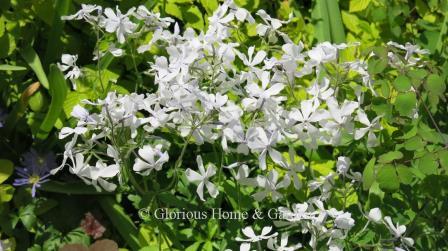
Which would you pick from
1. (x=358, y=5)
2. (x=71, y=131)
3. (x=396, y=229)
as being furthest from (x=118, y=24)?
(x=358, y=5)

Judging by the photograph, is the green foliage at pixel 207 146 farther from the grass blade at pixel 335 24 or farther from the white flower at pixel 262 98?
the white flower at pixel 262 98

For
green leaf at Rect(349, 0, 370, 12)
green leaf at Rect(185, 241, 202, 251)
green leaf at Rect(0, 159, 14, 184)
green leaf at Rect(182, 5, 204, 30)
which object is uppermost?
green leaf at Rect(182, 5, 204, 30)

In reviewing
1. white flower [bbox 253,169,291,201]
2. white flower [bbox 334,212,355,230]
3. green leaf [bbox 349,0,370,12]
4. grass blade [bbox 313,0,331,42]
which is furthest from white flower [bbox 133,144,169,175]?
green leaf [bbox 349,0,370,12]

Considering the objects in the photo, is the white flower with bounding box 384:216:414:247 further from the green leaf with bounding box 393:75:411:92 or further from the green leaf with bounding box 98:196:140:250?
the green leaf with bounding box 98:196:140:250

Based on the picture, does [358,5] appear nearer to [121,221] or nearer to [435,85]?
[435,85]

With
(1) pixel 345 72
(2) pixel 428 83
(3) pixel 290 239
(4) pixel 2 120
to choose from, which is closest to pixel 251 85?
(1) pixel 345 72

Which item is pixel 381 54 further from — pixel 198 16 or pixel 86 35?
pixel 86 35

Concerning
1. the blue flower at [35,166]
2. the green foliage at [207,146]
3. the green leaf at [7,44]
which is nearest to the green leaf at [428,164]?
the green foliage at [207,146]

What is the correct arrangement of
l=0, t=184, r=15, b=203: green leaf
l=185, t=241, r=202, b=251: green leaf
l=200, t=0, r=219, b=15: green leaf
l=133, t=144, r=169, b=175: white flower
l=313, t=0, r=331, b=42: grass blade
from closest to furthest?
1. l=133, t=144, r=169, b=175: white flower
2. l=185, t=241, r=202, b=251: green leaf
3. l=0, t=184, r=15, b=203: green leaf
4. l=200, t=0, r=219, b=15: green leaf
5. l=313, t=0, r=331, b=42: grass blade
